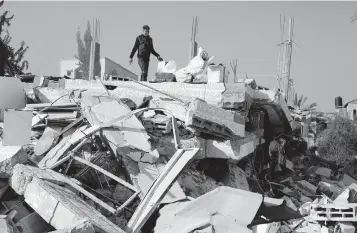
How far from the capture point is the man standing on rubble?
8.54 metres

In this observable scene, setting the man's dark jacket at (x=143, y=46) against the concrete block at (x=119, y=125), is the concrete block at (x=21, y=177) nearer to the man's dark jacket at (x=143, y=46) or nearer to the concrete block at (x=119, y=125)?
the concrete block at (x=119, y=125)

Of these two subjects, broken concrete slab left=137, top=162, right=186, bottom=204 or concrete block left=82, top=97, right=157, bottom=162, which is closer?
broken concrete slab left=137, top=162, right=186, bottom=204

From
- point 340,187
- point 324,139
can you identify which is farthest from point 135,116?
point 324,139

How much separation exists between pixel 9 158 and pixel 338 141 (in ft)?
50.1

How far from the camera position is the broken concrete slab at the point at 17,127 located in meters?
5.78

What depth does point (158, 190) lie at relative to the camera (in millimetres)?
4848

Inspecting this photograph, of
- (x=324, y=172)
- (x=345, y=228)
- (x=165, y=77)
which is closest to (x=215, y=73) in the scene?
(x=165, y=77)

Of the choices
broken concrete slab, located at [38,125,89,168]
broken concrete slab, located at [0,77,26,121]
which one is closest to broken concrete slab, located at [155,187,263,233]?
broken concrete slab, located at [38,125,89,168]

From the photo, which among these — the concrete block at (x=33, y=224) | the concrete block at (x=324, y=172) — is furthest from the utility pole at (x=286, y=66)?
the concrete block at (x=33, y=224)

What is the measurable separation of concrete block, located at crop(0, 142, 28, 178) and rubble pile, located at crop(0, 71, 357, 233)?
11 millimetres

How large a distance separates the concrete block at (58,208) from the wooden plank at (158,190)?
293mm

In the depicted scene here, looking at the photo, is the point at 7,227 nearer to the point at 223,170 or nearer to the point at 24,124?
the point at 24,124

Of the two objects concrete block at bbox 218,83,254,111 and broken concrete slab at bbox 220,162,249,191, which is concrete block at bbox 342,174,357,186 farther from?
concrete block at bbox 218,83,254,111

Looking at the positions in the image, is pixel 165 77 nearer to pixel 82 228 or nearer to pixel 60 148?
pixel 60 148
